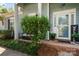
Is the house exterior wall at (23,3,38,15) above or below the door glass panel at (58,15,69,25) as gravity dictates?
above

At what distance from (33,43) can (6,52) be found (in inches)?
42.8

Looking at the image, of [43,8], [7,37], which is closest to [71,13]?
[43,8]

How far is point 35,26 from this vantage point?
8172 millimetres

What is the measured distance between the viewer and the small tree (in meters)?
8.10

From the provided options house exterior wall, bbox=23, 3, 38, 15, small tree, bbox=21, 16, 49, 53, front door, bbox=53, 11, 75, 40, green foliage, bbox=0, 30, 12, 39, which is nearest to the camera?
green foliage, bbox=0, 30, 12, 39

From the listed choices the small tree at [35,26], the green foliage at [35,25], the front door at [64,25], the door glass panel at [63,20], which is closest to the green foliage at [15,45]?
the small tree at [35,26]

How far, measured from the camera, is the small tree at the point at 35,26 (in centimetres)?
810

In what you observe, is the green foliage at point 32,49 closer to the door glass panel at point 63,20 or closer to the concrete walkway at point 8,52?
the concrete walkway at point 8,52

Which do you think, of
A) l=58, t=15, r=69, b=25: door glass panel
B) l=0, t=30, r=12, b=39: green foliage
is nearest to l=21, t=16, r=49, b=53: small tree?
l=0, t=30, r=12, b=39: green foliage

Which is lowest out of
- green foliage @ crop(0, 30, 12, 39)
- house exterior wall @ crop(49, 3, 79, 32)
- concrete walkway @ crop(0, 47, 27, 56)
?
concrete walkway @ crop(0, 47, 27, 56)

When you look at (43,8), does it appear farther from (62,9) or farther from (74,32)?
(74,32)

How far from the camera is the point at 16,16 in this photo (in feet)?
A: 27.7

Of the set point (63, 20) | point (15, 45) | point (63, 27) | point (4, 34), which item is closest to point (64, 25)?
point (63, 27)

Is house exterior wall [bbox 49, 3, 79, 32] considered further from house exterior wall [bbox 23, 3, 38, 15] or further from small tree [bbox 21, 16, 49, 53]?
small tree [bbox 21, 16, 49, 53]
